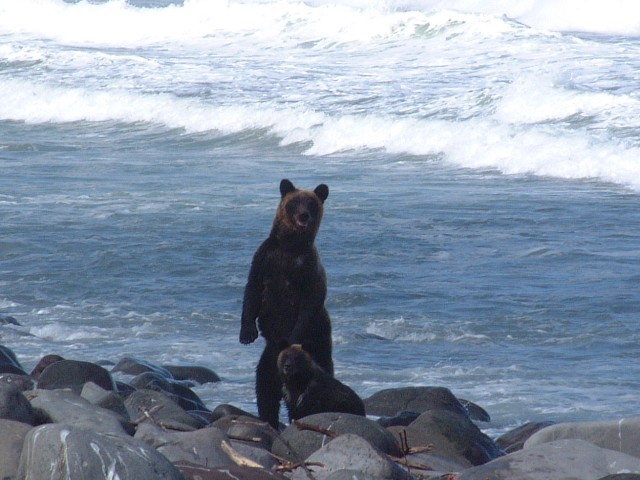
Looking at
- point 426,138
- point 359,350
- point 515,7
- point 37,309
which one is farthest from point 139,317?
point 515,7

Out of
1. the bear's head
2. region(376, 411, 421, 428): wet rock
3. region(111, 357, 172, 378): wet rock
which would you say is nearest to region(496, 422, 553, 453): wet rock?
region(376, 411, 421, 428): wet rock

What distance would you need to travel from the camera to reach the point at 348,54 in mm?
40031

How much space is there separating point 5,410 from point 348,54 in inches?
1359

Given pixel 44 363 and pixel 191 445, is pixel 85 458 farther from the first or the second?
pixel 44 363

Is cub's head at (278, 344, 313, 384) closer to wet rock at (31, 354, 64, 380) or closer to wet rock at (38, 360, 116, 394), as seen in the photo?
wet rock at (38, 360, 116, 394)

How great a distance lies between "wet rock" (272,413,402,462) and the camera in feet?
21.5

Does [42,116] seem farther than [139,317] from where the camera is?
Yes

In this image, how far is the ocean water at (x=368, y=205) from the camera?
34.3ft

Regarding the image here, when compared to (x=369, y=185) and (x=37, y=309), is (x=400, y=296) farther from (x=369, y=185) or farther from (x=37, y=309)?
(x=369, y=185)

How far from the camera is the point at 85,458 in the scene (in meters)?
5.02

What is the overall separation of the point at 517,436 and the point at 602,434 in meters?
1.06

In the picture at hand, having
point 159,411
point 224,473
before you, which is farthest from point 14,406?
point 224,473

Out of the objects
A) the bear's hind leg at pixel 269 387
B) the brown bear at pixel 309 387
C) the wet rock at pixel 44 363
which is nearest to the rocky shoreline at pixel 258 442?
the bear's hind leg at pixel 269 387

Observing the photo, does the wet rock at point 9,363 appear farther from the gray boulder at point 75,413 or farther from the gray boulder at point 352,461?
the gray boulder at point 352,461
